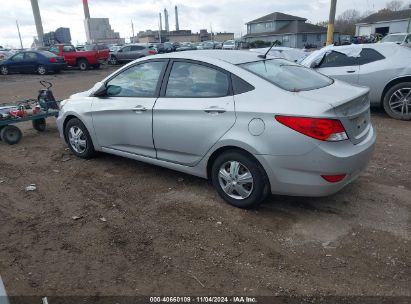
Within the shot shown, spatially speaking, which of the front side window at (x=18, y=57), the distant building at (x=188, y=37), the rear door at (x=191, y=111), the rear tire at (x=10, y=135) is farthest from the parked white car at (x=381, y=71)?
the distant building at (x=188, y=37)

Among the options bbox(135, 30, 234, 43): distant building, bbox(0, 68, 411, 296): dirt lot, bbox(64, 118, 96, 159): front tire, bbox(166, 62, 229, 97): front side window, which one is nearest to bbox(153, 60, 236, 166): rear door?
bbox(166, 62, 229, 97): front side window

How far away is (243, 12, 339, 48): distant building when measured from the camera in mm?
59406

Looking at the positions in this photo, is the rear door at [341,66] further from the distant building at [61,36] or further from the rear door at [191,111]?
the distant building at [61,36]

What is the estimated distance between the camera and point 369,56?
26.4ft

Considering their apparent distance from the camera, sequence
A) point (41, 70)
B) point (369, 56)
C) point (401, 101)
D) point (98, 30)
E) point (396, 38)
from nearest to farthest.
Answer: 1. point (401, 101)
2. point (369, 56)
3. point (41, 70)
4. point (396, 38)
5. point (98, 30)

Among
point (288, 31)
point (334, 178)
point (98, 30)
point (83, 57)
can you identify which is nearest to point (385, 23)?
point (288, 31)

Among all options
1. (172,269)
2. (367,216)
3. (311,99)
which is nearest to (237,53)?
(311,99)

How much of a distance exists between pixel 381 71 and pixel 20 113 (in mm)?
7156

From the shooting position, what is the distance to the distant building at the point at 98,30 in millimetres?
86750

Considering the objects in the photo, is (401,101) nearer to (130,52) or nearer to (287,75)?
(287,75)

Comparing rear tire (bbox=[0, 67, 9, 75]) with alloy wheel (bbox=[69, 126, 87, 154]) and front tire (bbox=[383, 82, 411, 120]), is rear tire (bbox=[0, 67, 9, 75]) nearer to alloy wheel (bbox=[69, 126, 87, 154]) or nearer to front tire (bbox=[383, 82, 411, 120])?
alloy wheel (bbox=[69, 126, 87, 154])

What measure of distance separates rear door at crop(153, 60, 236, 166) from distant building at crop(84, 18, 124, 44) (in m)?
86.0

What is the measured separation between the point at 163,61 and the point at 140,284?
9.02 ft

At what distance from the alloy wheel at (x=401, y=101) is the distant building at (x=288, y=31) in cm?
5332
